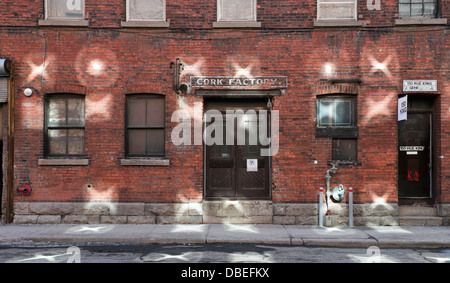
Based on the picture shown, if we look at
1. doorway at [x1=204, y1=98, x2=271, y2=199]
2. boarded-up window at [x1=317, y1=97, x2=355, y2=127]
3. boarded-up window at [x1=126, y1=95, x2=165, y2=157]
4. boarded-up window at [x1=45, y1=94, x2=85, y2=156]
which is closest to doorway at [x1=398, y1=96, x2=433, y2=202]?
boarded-up window at [x1=317, y1=97, x2=355, y2=127]

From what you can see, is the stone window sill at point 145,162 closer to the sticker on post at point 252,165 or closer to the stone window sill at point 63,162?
the stone window sill at point 63,162

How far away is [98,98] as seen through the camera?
10211mm

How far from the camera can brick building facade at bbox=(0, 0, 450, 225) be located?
33.0 ft

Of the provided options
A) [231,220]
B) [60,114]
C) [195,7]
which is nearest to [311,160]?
[231,220]

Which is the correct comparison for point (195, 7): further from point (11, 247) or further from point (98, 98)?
point (11, 247)

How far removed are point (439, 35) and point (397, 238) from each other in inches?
229

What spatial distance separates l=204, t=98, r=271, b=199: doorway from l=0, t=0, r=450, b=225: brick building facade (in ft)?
1.11

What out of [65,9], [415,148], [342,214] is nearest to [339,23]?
[415,148]

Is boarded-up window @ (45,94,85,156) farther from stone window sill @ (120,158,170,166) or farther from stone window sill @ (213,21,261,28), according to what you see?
stone window sill @ (213,21,261,28)

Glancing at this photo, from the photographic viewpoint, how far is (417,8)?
10312 millimetres

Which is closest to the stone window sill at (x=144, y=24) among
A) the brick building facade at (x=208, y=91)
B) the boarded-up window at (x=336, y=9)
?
the brick building facade at (x=208, y=91)

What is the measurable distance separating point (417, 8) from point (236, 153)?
668cm

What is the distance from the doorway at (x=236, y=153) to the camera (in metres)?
10.5

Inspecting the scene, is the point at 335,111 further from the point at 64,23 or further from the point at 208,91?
the point at 64,23
